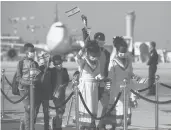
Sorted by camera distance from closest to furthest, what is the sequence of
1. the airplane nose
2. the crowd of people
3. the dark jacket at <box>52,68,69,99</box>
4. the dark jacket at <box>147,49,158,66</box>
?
the crowd of people → the dark jacket at <box>52,68,69,99</box> → the dark jacket at <box>147,49,158,66</box> → the airplane nose

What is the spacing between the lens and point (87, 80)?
27.5 feet

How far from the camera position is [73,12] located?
9.30m

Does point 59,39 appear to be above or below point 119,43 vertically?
above

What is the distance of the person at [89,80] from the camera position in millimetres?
8320

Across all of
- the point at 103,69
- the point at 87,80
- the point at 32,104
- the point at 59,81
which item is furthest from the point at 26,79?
the point at 103,69

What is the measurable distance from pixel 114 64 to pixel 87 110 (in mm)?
1116

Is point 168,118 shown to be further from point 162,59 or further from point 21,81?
point 162,59

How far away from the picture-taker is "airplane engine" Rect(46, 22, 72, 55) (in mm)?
48344

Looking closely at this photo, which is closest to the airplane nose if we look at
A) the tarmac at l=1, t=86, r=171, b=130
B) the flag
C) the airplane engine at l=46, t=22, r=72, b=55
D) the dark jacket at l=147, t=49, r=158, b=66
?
the airplane engine at l=46, t=22, r=72, b=55

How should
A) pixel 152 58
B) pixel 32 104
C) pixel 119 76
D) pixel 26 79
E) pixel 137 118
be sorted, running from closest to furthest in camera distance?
pixel 32 104 < pixel 26 79 < pixel 119 76 < pixel 137 118 < pixel 152 58

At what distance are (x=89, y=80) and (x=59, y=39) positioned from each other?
40.1m

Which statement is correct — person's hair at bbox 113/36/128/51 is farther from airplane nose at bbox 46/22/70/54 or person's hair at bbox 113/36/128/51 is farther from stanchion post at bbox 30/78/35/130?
airplane nose at bbox 46/22/70/54

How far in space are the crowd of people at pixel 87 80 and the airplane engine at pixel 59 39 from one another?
39606 millimetres

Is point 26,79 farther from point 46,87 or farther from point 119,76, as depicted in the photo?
point 119,76
